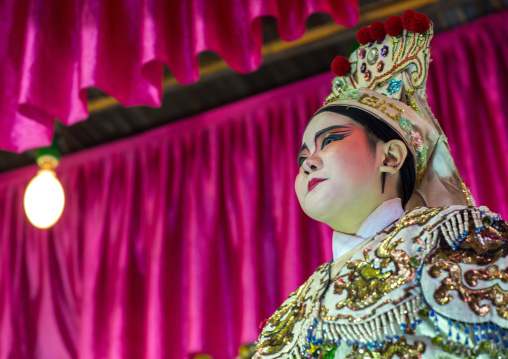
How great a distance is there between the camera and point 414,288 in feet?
4.08

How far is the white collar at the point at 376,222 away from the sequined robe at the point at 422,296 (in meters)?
0.09

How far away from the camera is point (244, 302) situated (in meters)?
3.16

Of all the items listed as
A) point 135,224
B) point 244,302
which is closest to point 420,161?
point 244,302

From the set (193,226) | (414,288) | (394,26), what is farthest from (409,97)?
(193,226)

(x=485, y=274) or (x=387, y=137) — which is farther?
(x=387, y=137)

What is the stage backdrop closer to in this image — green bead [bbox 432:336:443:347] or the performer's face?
the performer's face

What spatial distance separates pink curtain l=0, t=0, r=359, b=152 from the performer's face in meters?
0.82

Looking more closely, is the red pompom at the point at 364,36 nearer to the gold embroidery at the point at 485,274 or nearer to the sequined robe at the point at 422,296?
the sequined robe at the point at 422,296

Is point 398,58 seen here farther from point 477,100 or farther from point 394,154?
point 477,100

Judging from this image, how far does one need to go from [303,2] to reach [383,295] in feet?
4.21

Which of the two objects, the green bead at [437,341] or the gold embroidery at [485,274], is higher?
the gold embroidery at [485,274]

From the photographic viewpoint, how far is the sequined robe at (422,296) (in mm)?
1190

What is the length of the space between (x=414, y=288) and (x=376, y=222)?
269 mm

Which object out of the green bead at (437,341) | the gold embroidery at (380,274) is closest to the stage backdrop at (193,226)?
the gold embroidery at (380,274)
